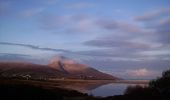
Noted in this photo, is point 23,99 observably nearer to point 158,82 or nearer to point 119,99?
point 119,99

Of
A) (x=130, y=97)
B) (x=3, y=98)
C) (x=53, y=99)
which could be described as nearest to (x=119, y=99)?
(x=130, y=97)

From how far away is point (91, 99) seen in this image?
134 feet

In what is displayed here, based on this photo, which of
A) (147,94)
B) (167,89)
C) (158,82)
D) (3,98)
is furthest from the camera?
(158,82)

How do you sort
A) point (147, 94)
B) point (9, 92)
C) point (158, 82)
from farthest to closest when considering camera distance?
1. point (158, 82)
2. point (147, 94)
3. point (9, 92)

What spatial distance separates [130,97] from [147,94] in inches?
93.0

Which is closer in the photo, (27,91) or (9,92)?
(9,92)

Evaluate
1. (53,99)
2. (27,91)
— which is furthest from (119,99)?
(27,91)

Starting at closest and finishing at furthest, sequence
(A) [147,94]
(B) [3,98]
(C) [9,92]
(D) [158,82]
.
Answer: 1. (B) [3,98]
2. (C) [9,92]
3. (A) [147,94]
4. (D) [158,82]

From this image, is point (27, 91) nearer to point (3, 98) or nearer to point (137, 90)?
point (3, 98)

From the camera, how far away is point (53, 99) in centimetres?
3809

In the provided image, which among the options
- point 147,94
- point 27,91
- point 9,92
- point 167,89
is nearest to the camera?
point 9,92

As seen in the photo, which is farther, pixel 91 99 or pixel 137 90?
pixel 137 90

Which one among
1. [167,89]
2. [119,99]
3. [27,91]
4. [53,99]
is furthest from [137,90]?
[27,91]

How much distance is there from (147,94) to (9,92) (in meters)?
16.3
